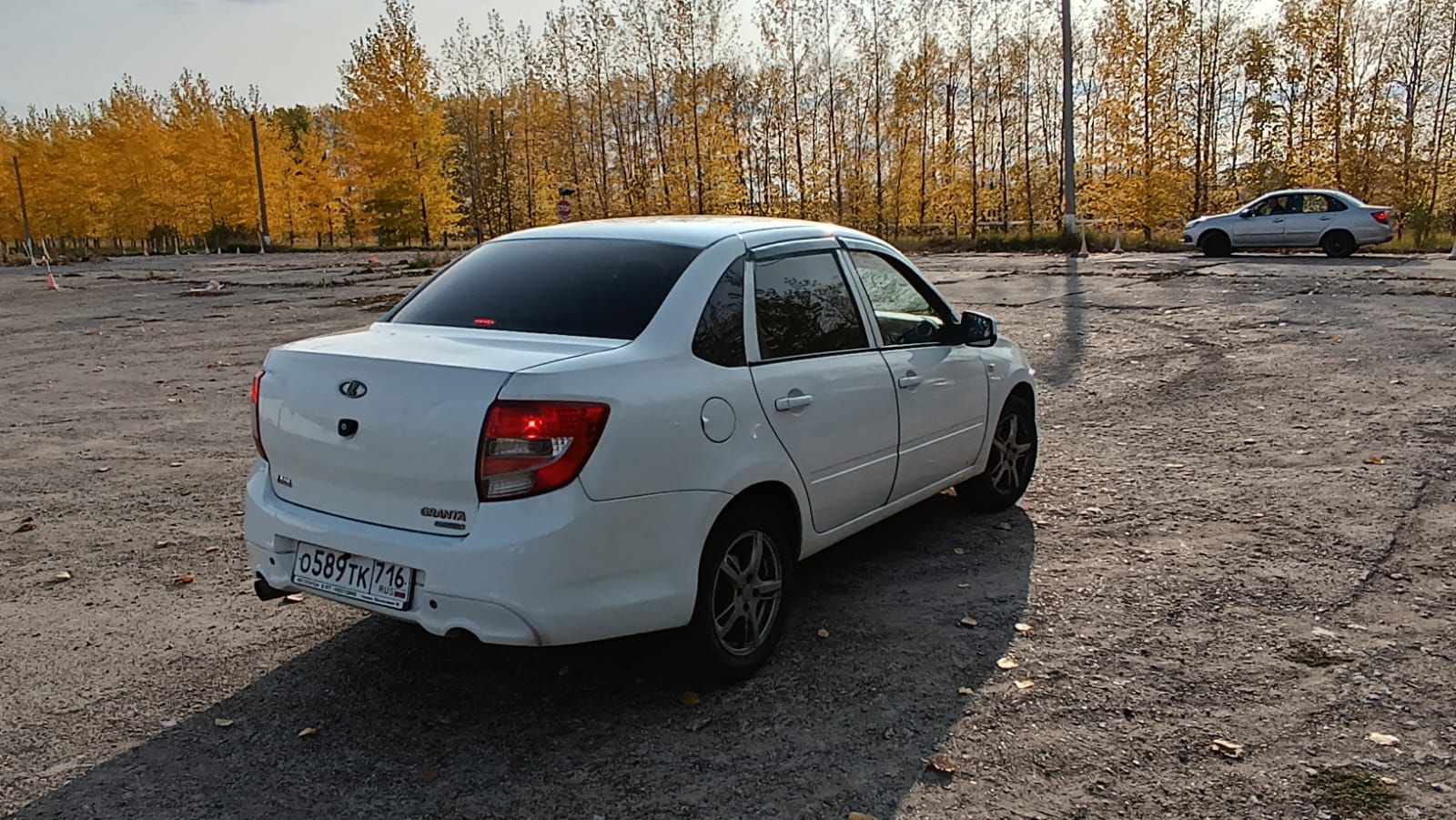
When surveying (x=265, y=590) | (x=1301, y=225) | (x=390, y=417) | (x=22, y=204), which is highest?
(x=22, y=204)

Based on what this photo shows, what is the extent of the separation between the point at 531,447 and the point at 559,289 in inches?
40.1

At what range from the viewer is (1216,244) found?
2609 cm

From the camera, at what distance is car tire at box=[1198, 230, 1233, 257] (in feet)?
84.7

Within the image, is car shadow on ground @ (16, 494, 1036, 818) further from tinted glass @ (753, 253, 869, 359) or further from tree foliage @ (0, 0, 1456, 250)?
tree foliage @ (0, 0, 1456, 250)

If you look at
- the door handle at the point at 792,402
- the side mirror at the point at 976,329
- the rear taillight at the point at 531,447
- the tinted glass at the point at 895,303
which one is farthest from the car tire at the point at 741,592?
the side mirror at the point at 976,329

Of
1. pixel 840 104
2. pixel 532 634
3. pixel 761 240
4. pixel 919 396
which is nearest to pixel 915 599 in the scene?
pixel 919 396

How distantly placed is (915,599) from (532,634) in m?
2.07

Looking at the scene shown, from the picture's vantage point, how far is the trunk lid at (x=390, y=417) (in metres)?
3.29

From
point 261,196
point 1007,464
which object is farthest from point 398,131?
point 1007,464

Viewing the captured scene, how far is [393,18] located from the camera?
49312mm

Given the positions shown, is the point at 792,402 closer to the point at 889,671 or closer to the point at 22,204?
the point at 889,671

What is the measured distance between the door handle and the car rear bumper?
50cm

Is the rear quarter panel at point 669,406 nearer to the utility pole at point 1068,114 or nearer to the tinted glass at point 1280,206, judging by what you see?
the tinted glass at point 1280,206

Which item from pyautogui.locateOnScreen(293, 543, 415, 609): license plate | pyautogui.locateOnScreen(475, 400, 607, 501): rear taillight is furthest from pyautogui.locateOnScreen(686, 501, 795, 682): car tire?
pyautogui.locateOnScreen(293, 543, 415, 609): license plate
